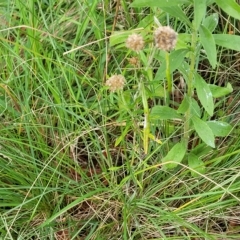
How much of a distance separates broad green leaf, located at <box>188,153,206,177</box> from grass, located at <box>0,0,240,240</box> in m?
0.01

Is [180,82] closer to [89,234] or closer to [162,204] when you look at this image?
[162,204]

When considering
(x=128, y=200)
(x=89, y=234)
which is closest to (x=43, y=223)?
(x=89, y=234)

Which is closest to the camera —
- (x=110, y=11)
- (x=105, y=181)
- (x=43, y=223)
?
(x=43, y=223)

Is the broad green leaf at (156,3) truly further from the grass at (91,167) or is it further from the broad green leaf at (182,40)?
the grass at (91,167)

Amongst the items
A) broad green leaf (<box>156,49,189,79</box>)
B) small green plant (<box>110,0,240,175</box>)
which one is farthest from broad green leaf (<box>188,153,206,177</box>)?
broad green leaf (<box>156,49,189,79</box>)

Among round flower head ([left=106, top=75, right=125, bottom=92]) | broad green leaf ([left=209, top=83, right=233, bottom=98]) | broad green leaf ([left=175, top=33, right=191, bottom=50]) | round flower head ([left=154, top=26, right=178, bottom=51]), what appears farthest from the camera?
broad green leaf ([left=209, top=83, right=233, bottom=98])

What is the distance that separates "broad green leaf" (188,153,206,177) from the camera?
129 centimetres

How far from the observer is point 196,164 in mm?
1300

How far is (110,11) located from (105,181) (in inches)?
22.4

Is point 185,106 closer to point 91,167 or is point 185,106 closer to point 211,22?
point 211,22

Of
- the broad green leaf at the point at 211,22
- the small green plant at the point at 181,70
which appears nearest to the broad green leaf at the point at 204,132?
the small green plant at the point at 181,70

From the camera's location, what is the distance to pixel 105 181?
4.78 feet

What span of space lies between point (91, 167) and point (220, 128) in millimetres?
417

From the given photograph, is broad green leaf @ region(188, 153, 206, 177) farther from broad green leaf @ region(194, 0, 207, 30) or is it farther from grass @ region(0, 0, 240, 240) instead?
broad green leaf @ region(194, 0, 207, 30)
